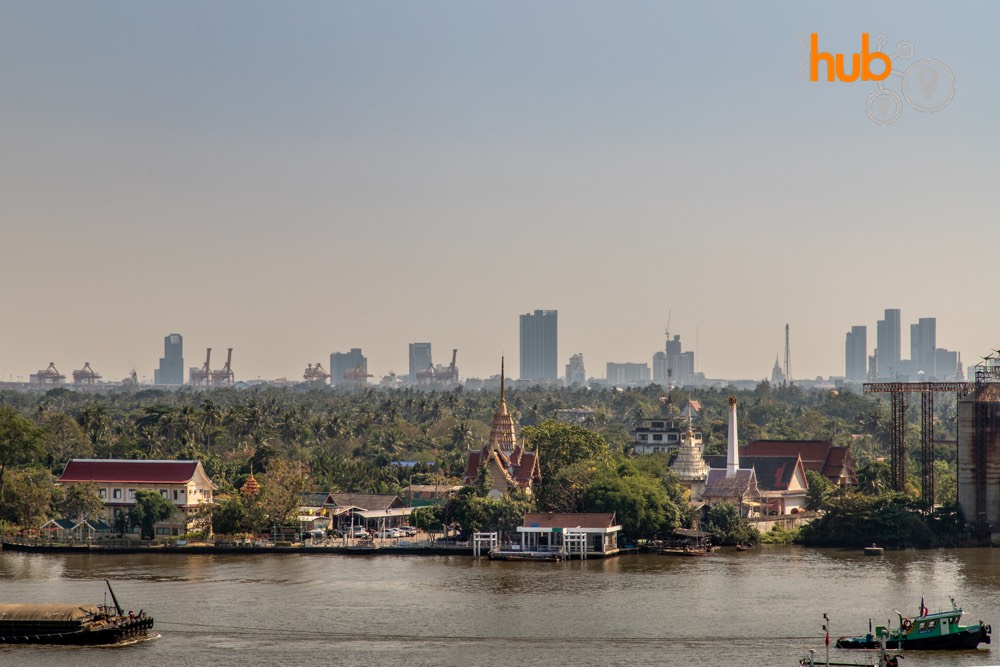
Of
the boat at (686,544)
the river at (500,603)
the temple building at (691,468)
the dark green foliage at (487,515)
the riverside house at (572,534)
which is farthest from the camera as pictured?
the temple building at (691,468)

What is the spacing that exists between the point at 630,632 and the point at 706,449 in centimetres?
5965

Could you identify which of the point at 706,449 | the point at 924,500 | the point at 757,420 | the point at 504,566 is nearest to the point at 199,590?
the point at 504,566

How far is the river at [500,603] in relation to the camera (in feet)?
168

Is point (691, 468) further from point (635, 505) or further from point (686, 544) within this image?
point (635, 505)

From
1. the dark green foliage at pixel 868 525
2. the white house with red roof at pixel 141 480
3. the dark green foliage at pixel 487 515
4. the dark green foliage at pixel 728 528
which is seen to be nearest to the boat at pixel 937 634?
the dark green foliage at pixel 868 525

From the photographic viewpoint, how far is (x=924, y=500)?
86.2 metres

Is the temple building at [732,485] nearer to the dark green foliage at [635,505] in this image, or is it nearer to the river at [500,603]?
the dark green foliage at [635,505]

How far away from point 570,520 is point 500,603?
1856 cm

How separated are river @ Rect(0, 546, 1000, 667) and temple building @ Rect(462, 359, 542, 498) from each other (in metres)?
14.1

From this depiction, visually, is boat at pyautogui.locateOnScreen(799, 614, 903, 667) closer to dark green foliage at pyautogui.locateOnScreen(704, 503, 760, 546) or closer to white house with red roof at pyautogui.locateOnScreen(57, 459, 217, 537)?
dark green foliage at pyautogui.locateOnScreen(704, 503, 760, 546)

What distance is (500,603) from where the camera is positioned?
61.4 m

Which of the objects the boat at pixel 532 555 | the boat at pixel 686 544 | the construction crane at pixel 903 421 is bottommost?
the boat at pixel 532 555

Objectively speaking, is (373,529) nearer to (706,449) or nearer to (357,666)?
(706,449)

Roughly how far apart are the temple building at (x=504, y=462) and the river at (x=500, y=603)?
14.1 m
